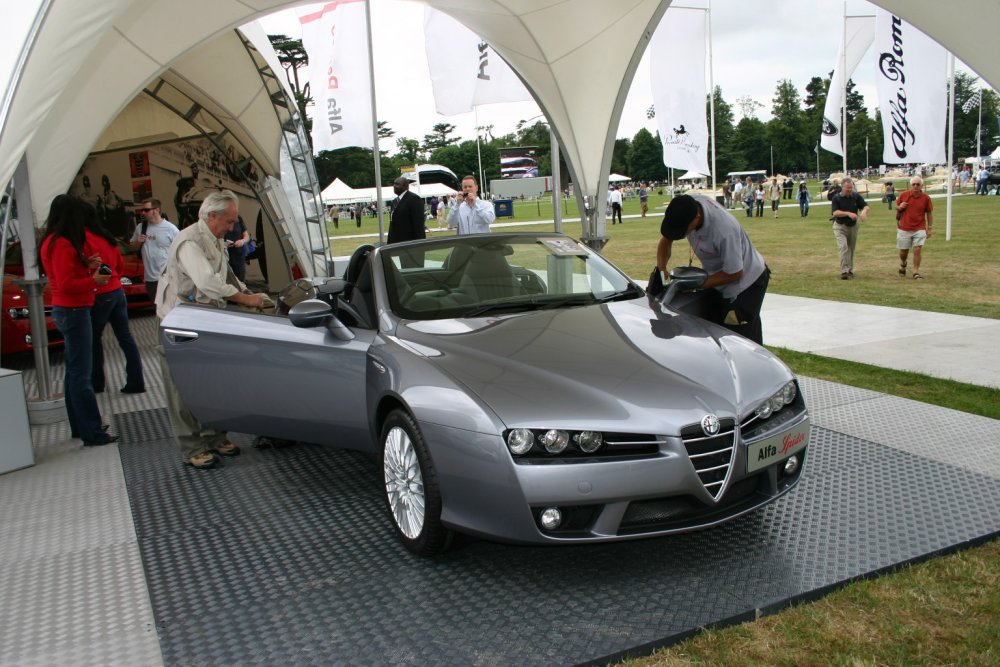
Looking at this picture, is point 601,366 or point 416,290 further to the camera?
point 416,290

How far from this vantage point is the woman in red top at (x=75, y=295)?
597 cm

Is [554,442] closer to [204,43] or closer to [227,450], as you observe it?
[227,450]

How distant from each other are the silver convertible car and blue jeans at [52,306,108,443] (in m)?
1.43

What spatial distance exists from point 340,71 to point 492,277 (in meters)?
10.9

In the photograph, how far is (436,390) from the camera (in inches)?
141

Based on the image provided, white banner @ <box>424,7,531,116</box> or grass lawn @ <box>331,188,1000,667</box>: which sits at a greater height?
white banner @ <box>424,7,531,116</box>

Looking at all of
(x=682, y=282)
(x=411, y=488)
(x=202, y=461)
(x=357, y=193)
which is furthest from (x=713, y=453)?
(x=357, y=193)

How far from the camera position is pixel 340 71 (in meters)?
14.5

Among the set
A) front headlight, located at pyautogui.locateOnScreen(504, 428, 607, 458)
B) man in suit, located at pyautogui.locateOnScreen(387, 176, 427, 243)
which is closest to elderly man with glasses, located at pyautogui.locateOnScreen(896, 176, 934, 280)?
man in suit, located at pyautogui.locateOnScreen(387, 176, 427, 243)

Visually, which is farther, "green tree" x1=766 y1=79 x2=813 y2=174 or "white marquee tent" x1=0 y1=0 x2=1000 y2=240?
"green tree" x1=766 y1=79 x2=813 y2=174

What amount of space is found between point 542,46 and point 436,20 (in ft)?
16.5

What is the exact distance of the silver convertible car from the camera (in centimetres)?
325

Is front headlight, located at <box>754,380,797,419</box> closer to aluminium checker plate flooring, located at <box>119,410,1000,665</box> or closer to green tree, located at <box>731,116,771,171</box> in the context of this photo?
aluminium checker plate flooring, located at <box>119,410,1000,665</box>

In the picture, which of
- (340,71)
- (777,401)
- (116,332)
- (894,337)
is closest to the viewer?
(777,401)
